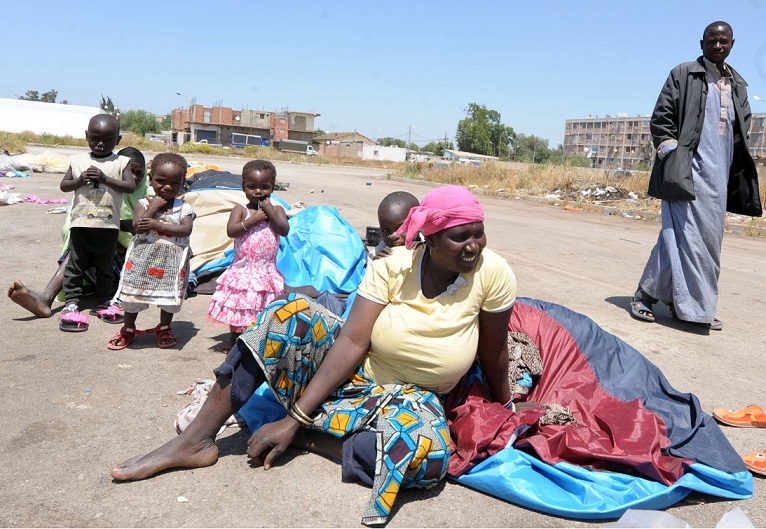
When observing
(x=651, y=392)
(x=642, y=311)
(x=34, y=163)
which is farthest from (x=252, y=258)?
(x=34, y=163)

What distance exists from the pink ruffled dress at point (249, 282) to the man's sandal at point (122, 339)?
526mm

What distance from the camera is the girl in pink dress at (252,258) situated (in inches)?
168

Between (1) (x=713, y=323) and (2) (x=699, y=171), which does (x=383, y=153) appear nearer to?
(2) (x=699, y=171)

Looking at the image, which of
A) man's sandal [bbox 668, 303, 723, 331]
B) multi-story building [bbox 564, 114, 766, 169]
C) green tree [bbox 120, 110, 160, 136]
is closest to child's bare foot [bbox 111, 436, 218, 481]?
man's sandal [bbox 668, 303, 723, 331]

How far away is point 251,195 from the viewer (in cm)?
440

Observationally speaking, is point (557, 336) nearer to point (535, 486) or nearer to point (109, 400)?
point (535, 486)

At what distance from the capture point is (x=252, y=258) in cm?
438

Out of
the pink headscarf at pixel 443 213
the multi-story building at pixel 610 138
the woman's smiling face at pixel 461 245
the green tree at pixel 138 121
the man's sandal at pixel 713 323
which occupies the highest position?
the multi-story building at pixel 610 138

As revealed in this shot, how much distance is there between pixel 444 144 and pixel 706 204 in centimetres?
11456

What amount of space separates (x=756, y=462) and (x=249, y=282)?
9.71ft

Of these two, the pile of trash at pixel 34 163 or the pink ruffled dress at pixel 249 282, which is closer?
the pink ruffled dress at pixel 249 282

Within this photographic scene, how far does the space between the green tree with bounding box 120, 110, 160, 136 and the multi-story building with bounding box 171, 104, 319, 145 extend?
10884 millimetres

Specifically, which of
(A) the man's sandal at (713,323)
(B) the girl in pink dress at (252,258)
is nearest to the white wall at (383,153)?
(A) the man's sandal at (713,323)

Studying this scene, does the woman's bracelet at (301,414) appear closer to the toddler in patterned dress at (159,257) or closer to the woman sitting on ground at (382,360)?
the woman sitting on ground at (382,360)
